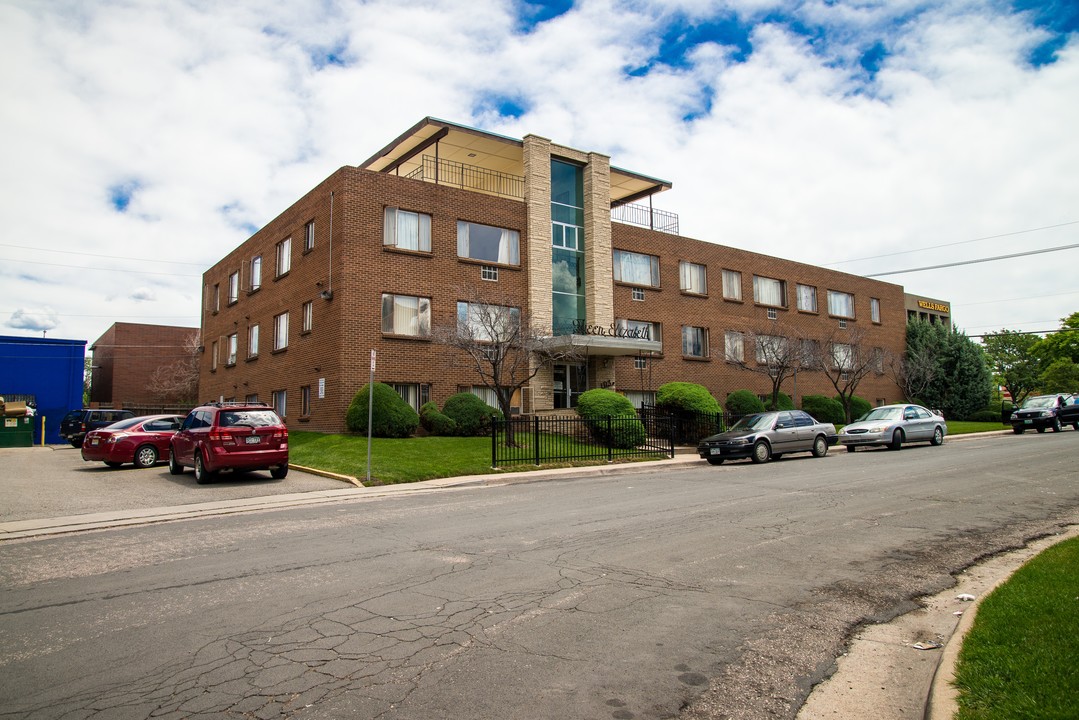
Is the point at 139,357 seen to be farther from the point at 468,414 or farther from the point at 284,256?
the point at 468,414

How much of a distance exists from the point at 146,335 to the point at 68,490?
46.3 metres

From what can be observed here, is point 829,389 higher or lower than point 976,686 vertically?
higher

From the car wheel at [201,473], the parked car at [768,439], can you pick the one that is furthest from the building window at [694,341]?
the car wheel at [201,473]

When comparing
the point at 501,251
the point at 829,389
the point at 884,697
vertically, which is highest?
the point at 501,251

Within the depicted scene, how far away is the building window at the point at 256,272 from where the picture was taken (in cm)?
3334

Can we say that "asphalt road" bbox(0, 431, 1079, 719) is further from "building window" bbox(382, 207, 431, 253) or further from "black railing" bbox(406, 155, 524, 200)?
"black railing" bbox(406, 155, 524, 200)

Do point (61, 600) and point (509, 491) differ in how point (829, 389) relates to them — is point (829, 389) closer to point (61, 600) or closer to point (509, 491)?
point (509, 491)

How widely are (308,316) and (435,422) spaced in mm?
7677

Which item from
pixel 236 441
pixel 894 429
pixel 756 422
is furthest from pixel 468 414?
pixel 894 429

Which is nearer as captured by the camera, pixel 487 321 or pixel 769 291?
pixel 487 321

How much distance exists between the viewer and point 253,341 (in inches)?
1313

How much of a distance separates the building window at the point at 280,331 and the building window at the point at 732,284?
21354 mm

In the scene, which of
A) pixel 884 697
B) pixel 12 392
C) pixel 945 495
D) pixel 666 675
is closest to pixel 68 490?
pixel 666 675

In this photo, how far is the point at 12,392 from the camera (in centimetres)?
3628
